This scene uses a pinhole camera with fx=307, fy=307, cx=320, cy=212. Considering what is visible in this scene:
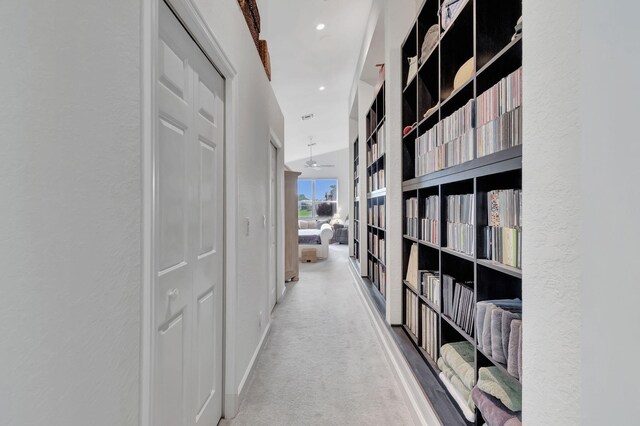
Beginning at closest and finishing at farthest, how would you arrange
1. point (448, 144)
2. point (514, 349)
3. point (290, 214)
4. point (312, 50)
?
1. point (514, 349)
2. point (448, 144)
3. point (312, 50)
4. point (290, 214)

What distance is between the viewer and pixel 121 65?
77cm

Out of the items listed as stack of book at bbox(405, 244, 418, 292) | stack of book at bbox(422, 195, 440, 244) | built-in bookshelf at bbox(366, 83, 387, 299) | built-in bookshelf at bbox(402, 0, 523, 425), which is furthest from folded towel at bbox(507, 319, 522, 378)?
built-in bookshelf at bbox(366, 83, 387, 299)

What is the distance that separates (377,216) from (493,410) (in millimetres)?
2639

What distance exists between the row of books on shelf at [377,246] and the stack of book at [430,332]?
117 cm

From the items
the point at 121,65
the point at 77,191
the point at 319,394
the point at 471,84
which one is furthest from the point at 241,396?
the point at 471,84

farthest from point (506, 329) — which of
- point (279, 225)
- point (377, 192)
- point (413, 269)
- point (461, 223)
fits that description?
point (279, 225)

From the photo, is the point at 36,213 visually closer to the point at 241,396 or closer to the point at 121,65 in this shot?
the point at 121,65

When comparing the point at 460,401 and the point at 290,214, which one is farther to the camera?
the point at 290,214

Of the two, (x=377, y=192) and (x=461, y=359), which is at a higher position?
(x=377, y=192)

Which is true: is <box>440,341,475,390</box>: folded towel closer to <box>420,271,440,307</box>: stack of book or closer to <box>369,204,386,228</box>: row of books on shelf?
<box>420,271,440,307</box>: stack of book

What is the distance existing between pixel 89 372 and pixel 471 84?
1758mm

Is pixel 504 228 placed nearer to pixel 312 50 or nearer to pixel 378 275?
pixel 378 275

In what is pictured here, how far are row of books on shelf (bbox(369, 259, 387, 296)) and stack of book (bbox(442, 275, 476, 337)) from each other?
136cm

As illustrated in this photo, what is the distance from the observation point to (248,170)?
2055 millimetres
